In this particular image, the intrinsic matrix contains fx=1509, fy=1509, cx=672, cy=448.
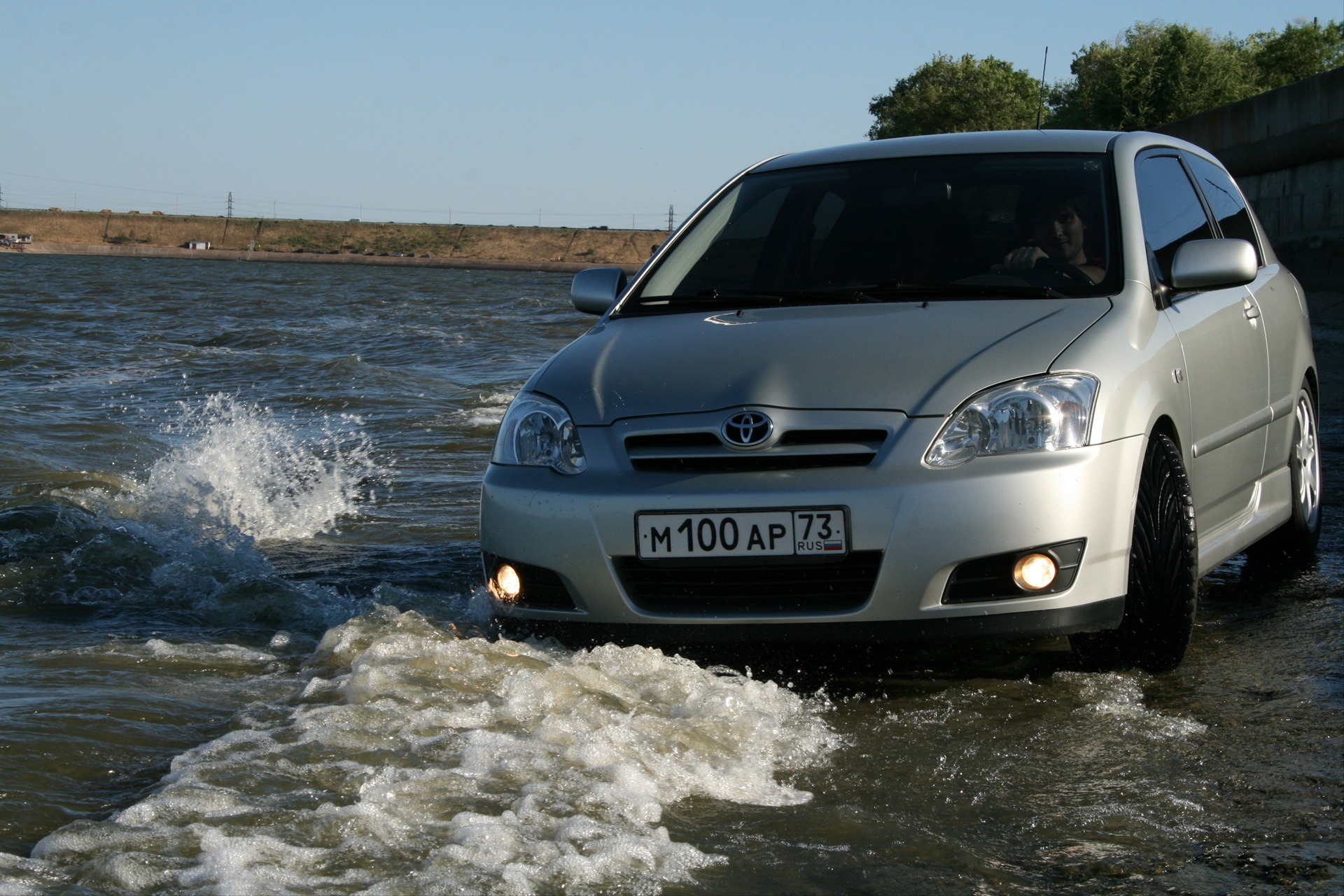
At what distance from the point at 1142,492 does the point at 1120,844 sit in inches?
47.2

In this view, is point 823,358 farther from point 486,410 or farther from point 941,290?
point 486,410

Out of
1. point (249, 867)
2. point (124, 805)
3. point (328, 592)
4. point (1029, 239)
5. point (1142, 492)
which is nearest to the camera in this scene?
point (249, 867)

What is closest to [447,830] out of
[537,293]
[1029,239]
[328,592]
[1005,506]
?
[1005,506]

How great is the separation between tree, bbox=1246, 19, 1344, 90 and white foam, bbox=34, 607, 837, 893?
7131 cm

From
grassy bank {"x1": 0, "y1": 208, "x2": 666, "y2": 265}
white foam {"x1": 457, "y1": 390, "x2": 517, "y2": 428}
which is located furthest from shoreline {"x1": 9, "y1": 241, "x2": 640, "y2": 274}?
white foam {"x1": 457, "y1": 390, "x2": 517, "y2": 428}

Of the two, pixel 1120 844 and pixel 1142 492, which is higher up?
pixel 1142 492

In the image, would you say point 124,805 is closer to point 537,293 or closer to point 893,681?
point 893,681

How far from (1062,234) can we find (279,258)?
11178cm

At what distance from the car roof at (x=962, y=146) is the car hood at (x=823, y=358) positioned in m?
0.89

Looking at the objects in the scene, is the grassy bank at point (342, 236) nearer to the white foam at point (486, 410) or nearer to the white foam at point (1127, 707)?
the white foam at point (486, 410)

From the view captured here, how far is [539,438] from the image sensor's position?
3.94 meters

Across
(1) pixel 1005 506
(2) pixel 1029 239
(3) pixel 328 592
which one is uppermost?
(2) pixel 1029 239

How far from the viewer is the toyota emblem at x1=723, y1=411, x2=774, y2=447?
140 inches

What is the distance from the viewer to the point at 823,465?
3.53 m
